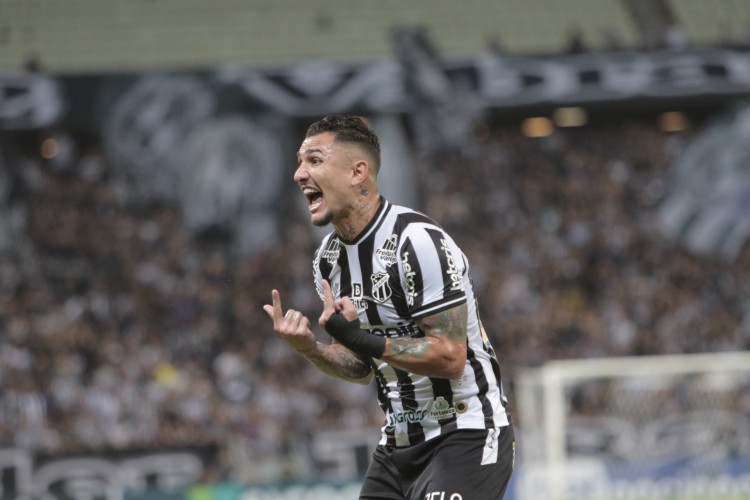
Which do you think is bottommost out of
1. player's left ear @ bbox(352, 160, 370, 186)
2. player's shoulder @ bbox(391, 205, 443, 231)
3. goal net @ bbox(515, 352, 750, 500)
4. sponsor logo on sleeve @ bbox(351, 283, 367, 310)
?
goal net @ bbox(515, 352, 750, 500)

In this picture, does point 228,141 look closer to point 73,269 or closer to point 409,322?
point 73,269

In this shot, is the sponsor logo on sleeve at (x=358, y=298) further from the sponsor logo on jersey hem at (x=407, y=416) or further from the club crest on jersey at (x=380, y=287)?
the sponsor logo on jersey hem at (x=407, y=416)

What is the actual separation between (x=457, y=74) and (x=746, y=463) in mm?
9082

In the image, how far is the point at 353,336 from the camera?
4480 mm

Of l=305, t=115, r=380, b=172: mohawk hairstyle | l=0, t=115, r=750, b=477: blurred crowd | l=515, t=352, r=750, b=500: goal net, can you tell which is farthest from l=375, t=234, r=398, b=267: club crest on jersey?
l=0, t=115, r=750, b=477: blurred crowd

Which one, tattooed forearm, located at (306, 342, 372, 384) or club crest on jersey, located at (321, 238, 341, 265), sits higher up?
club crest on jersey, located at (321, 238, 341, 265)

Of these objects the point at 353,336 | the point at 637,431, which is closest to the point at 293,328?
the point at 353,336

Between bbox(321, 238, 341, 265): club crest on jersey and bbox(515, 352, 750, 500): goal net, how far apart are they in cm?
835

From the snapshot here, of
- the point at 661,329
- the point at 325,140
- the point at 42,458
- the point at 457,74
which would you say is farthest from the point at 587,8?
the point at 325,140

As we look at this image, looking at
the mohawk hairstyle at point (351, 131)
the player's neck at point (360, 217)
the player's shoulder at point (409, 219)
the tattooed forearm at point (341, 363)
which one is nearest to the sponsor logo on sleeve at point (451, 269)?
the player's shoulder at point (409, 219)

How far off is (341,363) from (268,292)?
1414 centimetres

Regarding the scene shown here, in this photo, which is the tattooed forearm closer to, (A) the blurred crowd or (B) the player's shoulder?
(B) the player's shoulder

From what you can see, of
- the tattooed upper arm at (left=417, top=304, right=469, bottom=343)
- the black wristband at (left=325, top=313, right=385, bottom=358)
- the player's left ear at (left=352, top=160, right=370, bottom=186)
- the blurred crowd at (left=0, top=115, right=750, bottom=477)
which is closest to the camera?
the black wristband at (left=325, top=313, right=385, bottom=358)

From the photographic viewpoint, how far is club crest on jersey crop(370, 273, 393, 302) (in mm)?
4770
